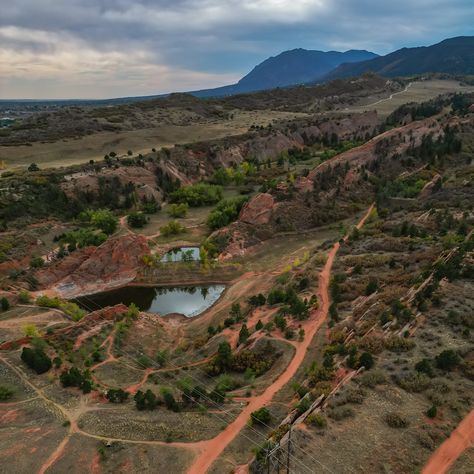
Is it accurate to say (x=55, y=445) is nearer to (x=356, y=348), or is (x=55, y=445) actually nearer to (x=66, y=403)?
(x=66, y=403)

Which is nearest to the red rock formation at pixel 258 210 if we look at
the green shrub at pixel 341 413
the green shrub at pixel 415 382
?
the green shrub at pixel 415 382

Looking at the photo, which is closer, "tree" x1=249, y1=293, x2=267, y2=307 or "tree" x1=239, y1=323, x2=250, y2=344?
"tree" x1=239, y1=323, x2=250, y2=344

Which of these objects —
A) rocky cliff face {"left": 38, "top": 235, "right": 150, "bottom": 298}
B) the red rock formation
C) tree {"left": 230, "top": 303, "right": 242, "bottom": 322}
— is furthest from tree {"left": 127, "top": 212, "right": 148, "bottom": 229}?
tree {"left": 230, "top": 303, "right": 242, "bottom": 322}

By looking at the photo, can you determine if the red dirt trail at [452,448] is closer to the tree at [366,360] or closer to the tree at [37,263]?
the tree at [366,360]

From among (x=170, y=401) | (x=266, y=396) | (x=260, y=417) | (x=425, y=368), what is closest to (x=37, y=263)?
(x=170, y=401)

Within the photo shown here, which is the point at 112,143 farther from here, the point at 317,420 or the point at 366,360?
the point at 317,420

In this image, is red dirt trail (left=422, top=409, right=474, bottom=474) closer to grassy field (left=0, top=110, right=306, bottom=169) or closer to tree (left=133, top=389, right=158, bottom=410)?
tree (left=133, top=389, right=158, bottom=410)
